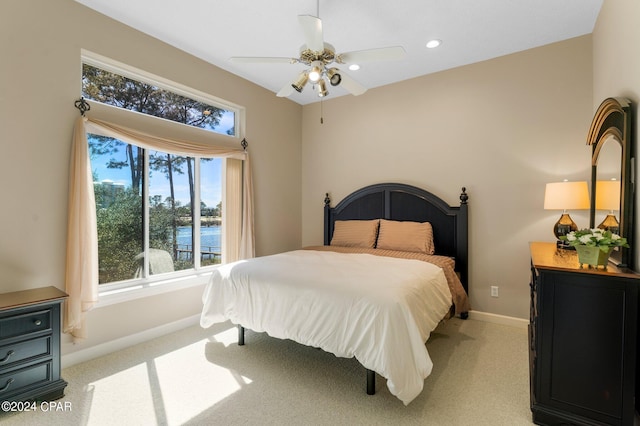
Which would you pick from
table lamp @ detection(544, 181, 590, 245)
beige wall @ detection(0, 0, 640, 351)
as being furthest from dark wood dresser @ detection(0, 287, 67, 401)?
table lamp @ detection(544, 181, 590, 245)

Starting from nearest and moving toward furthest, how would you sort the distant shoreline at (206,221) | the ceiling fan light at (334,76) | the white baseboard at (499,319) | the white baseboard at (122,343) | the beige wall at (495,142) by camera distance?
the ceiling fan light at (334,76) → the white baseboard at (122,343) → the beige wall at (495,142) → the white baseboard at (499,319) → the distant shoreline at (206,221)

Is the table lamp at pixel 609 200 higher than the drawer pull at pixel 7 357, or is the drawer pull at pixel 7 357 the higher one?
the table lamp at pixel 609 200

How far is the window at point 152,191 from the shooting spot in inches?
114

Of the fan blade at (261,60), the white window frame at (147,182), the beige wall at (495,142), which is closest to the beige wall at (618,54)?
the beige wall at (495,142)

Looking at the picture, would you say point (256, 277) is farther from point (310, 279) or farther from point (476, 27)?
point (476, 27)

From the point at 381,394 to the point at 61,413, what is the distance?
6.84 feet

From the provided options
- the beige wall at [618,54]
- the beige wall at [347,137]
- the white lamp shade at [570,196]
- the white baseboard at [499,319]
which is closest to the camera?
the beige wall at [618,54]

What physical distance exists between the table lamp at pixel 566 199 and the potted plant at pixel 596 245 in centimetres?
107

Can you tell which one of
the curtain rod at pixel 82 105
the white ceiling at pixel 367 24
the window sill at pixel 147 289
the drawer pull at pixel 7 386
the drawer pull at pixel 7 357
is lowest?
the drawer pull at pixel 7 386

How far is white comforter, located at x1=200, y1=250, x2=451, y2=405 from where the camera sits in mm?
1913

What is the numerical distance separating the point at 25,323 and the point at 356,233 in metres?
3.26

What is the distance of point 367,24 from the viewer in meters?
2.88

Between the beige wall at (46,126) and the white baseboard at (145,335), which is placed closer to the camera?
the beige wall at (46,126)

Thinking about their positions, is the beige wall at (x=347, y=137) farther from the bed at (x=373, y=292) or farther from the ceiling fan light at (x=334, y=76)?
the ceiling fan light at (x=334, y=76)
